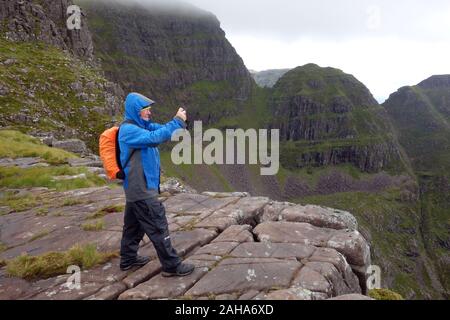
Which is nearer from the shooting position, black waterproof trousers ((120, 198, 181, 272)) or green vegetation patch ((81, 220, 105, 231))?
black waterproof trousers ((120, 198, 181, 272))

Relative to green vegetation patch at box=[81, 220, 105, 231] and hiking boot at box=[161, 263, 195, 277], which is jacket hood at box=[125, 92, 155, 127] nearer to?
hiking boot at box=[161, 263, 195, 277]

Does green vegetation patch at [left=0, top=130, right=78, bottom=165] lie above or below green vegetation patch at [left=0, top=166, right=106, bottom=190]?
above

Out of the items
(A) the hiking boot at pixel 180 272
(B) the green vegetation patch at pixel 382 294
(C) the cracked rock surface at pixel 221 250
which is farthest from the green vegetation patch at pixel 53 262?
(B) the green vegetation patch at pixel 382 294

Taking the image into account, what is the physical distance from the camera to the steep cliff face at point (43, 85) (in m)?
49.8

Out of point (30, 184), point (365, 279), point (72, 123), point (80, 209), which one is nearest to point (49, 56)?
point (72, 123)

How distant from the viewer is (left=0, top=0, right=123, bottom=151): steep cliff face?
4984 centimetres

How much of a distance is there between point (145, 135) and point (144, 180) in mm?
1110

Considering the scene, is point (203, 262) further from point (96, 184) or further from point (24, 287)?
point (96, 184)

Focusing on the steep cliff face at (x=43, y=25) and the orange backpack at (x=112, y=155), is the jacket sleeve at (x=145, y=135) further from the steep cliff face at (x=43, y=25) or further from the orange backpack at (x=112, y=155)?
the steep cliff face at (x=43, y=25)

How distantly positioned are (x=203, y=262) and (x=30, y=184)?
51.7 feet


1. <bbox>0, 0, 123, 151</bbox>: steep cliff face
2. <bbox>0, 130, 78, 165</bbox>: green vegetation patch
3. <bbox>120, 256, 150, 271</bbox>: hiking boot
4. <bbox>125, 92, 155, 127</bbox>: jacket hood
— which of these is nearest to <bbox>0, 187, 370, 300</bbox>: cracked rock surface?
<bbox>120, 256, 150, 271</bbox>: hiking boot

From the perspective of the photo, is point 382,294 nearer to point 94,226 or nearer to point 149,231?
point 149,231

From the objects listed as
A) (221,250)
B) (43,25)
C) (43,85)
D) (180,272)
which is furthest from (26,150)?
(43,25)

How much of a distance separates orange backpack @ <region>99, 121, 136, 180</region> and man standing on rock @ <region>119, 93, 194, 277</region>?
0.59ft
